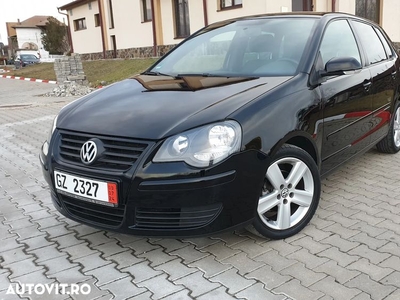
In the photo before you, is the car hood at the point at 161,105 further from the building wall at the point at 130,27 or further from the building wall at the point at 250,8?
the building wall at the point at 130,27

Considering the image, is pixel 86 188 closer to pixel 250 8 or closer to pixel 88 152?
pixel 88 152

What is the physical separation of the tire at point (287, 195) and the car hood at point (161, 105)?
492 millimetres

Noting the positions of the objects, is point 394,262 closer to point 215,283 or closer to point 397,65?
point 215,283

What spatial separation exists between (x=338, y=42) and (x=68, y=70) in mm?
12242

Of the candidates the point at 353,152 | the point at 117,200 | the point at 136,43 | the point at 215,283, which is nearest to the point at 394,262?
the point at 215,283

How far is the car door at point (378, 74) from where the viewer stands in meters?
4.08

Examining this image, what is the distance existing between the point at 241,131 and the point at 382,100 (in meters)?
2.38

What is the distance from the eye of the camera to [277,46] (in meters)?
3.45

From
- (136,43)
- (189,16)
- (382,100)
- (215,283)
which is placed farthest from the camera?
(136,43)

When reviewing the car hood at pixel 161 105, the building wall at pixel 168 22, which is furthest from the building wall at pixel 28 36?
the car hood at pixel 161 105

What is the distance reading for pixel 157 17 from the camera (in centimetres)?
2233

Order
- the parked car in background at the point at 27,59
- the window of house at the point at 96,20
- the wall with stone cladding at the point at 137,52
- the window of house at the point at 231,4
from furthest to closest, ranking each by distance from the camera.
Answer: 1. the parked car in background at the point at 27,59
2. the window of house at the point at 96,20
3. the wall with stone cladding at the point at 137,52
4. the window of house at the point at 231,4

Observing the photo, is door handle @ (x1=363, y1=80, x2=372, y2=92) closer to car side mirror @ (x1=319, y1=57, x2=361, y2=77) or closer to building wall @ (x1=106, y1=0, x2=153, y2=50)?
car side mirror @ (x1=319, y1=57, x2=361, y2=77)

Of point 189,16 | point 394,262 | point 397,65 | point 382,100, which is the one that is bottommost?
point 394,262
